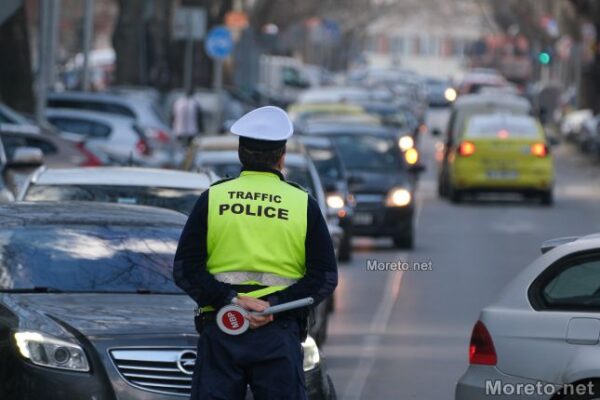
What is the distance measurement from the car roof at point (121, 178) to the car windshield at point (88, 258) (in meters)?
2.53

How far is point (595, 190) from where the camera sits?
36.9 m

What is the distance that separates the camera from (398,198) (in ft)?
75.6

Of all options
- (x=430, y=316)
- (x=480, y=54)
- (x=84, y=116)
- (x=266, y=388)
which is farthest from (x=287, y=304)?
(x=480, y=54)

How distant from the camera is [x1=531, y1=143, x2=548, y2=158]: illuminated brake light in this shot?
102 feet

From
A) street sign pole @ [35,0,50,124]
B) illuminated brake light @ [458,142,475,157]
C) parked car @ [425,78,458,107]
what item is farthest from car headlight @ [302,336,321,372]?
parked car @ [425,78,458,107]

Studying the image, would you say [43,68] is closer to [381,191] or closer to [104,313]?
[381,191]

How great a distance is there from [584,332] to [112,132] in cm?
2195

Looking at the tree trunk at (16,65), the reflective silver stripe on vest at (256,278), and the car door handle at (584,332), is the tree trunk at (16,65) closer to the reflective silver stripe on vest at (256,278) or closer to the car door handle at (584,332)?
the car door handle at (584,332)

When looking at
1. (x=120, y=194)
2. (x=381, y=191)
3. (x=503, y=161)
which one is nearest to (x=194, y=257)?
(x=120, y=194)

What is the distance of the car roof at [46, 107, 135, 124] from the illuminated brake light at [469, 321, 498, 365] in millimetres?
21701

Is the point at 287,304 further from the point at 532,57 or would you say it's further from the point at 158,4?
the point at 532,57

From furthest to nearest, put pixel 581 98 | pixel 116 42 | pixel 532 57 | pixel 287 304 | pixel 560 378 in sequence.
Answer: pixel 532 57
pixel 581 98
pixel 116 42
pixel 560 378
pixel 287 304

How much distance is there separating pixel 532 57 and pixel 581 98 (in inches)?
1515

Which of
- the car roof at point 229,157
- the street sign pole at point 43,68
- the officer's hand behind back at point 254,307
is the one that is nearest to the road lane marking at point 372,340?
the car roof at point 229,157
